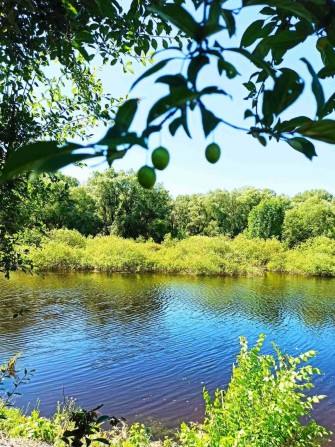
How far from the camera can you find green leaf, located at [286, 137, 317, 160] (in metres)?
0.54

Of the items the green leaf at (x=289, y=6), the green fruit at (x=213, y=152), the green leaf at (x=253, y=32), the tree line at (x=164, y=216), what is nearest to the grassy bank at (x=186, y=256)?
the tree line at (x=164, y=216)

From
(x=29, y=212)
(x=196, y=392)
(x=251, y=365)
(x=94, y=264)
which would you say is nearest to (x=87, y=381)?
(x=196, y=392)

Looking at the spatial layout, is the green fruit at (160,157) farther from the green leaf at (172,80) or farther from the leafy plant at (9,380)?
the leafy plant at (9,380)

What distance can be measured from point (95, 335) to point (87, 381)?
A: 3162 mm

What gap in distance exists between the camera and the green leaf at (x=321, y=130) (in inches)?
18.2

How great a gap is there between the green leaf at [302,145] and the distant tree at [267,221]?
1806 inches

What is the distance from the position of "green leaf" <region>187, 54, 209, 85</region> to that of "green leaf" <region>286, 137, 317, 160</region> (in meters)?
0.16

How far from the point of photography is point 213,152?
1.88ft

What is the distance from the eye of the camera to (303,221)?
40.8 metres

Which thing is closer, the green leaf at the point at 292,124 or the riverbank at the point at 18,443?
the green leaf at the point at 292,124

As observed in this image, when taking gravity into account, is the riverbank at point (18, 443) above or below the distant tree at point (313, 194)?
below

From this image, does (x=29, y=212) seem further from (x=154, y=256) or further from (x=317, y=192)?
(x=317, y=192)

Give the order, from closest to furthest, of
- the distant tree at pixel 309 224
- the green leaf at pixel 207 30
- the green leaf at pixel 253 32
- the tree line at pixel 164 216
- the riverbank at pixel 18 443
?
the green leaf at pixel 207 30, the green leaf at pixel 253 32, the riverbank at pixel 18 443, the distant tree at pixel 309 224, the tree line at pixel 164 216

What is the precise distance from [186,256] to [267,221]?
20.4 m
